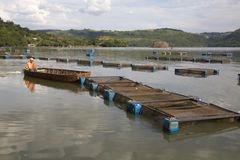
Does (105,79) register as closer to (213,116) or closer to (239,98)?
(239,98)

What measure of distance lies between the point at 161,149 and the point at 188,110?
5.64 metres

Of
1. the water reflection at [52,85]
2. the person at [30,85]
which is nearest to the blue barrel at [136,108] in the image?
the water reflection at [52,85]

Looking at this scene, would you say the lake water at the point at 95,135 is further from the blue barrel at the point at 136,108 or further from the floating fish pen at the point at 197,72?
the floating fish pen at the point at 197,72

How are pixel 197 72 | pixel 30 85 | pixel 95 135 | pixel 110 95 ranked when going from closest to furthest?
pixel 95 135 < pixel 110 95 < pixel 30 85 < pixel 197 72

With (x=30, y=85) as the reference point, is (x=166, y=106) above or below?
above

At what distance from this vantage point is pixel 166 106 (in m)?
21.0

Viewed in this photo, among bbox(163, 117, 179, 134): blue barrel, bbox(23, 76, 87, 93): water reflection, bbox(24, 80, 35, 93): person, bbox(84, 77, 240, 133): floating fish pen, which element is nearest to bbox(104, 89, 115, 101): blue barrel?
bbox(84, 77, 240, 133): floating fish pen

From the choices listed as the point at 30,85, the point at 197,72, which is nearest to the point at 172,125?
the point at 30,85

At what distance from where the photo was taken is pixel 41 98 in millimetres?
26078

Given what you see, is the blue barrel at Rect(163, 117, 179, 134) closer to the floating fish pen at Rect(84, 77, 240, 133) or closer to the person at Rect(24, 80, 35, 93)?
the floating fish pen at Rect(84, 77, 240, 133)

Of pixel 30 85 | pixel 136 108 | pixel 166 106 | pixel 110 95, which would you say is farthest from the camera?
pixel 30 85

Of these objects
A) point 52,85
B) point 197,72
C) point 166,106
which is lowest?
point 52,85

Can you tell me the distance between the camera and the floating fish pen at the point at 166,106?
700 inches

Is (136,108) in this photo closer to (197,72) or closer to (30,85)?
(30,85)
